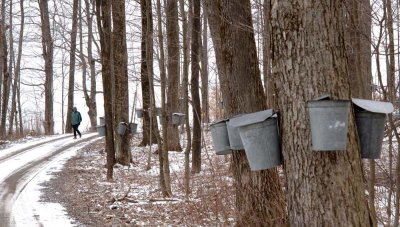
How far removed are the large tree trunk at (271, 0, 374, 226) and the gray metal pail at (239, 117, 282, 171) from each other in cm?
12

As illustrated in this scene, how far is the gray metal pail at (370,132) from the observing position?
12.2 ft

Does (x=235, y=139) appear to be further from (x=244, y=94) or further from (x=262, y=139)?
(x=244, y=94)

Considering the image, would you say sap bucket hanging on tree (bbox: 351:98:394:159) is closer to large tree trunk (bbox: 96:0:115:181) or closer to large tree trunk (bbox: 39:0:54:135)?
large tree trunk (bbox: 96:0:115:181)

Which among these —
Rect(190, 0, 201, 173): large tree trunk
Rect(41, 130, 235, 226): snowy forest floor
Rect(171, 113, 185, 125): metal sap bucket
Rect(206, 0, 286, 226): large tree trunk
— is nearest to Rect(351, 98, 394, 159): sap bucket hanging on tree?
Rect(206, 0, 286, 226): large tree trunk

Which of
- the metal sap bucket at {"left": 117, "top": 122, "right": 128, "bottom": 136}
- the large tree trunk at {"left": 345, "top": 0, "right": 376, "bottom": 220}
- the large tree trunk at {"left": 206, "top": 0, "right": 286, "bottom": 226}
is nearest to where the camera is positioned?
Answer: the large tree trunk at {"left": 206, "top": 0, "right": 286, "bottom": 226}

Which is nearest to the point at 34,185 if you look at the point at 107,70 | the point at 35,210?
the point at 35,210

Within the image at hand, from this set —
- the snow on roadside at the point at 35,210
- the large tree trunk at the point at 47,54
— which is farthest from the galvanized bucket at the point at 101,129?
the large tree trunk at the point at 47,54

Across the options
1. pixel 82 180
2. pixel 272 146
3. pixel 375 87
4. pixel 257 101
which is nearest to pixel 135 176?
pixel 82 180

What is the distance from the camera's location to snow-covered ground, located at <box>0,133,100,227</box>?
824 centimetres

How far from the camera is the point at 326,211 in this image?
11.8 ft

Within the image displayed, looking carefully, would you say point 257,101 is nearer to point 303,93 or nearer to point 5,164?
point 303,93

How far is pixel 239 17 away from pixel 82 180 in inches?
339

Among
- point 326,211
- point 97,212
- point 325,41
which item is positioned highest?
point 325,41

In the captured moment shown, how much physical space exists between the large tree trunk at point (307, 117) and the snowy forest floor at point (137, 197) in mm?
3062
